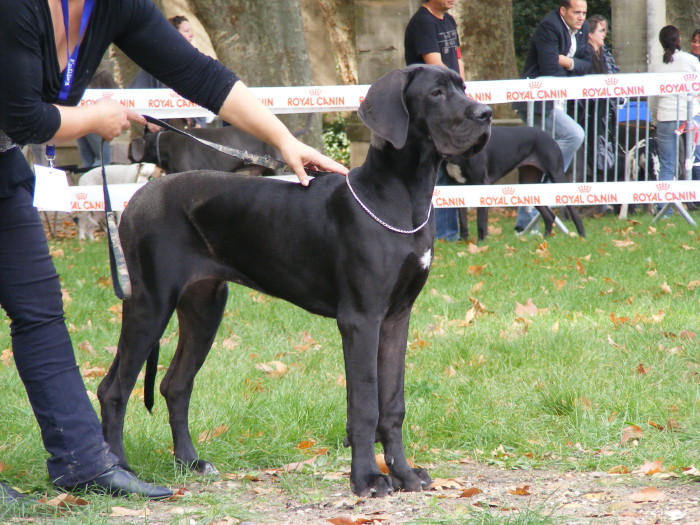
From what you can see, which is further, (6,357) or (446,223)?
(446,223)

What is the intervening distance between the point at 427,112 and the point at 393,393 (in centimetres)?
112

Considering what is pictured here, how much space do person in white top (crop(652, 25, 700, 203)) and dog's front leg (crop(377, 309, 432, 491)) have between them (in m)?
8.49

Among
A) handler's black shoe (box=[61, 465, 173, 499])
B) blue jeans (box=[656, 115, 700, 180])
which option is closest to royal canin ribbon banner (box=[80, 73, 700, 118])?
blue jeans (box=[656, 115, 700, 180])

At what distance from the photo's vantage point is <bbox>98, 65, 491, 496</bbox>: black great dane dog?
3391 millimetres

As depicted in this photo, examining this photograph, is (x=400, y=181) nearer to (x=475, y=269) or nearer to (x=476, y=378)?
(x=476, y=378)

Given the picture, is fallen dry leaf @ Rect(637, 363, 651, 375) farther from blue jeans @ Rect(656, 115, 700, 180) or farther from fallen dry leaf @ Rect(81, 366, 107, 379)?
blue jeans @ Rect(656, 115, 700, 180)

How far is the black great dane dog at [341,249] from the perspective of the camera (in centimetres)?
339

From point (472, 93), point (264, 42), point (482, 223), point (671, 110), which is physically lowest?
point (482, 223)

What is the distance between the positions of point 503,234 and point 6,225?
8.09 metres

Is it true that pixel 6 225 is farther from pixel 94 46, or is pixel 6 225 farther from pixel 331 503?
pixel 331 503

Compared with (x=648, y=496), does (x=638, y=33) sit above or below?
above

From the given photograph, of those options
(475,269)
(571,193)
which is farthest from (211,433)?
(571,193)

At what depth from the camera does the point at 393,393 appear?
3.60 metres

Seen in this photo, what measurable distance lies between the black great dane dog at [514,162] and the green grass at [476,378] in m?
2.17
